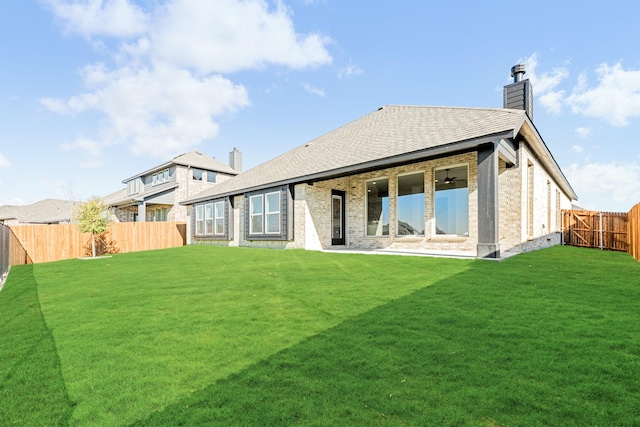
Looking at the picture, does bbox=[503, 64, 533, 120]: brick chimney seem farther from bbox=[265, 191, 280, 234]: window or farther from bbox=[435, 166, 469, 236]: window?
bbox=[265, 191, 280, 234]: window

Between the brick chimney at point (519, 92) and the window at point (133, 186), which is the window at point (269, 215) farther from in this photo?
the window at point (133, 186)

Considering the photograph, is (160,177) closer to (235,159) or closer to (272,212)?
(235,159)

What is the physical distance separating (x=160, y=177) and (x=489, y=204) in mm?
26595

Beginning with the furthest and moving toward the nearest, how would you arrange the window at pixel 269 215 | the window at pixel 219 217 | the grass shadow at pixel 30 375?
the window at pixel 219 217 → the window at pixel 269 215 → the grass shadow at pixel 30 375

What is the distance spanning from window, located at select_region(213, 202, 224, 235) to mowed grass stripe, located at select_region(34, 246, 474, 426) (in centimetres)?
1012

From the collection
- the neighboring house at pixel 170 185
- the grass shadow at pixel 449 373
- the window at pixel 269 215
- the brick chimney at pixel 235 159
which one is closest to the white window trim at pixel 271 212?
the window at pixel 269 215

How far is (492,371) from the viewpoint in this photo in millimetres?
2479

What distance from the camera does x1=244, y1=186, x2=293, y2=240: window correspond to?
44.5ft

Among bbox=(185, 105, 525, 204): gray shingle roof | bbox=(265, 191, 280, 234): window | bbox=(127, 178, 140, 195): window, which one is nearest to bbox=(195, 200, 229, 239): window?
bbox=(185, 105, 525, 204): gray shingle roof

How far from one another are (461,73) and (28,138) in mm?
28833

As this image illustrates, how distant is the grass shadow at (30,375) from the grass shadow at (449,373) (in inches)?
33.3

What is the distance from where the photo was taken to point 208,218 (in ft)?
63.3

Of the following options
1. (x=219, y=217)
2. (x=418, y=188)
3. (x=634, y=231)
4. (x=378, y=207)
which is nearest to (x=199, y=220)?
(x=219, y=217)

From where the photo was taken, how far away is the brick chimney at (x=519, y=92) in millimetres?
11336
